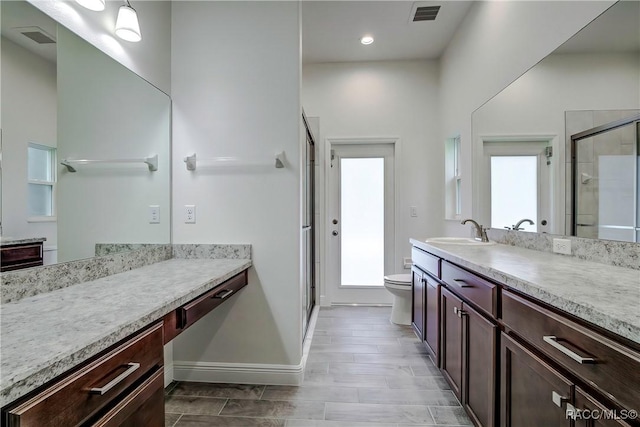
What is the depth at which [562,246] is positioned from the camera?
1692 millimetres

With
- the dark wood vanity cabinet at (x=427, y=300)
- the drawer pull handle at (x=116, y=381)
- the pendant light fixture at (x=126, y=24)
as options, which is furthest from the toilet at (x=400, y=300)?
the pendant light fixture at (x=126, y=24)

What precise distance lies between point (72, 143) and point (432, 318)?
89.9 inches

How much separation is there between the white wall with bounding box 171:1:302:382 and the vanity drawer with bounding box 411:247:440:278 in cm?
92

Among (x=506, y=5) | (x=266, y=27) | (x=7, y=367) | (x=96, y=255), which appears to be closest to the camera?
(x=7, y=367)

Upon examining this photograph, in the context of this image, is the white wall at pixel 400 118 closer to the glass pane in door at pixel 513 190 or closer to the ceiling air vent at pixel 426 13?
the ceiling air vent at pixel 426 13

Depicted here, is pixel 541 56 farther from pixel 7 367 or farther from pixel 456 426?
pixel 7 367

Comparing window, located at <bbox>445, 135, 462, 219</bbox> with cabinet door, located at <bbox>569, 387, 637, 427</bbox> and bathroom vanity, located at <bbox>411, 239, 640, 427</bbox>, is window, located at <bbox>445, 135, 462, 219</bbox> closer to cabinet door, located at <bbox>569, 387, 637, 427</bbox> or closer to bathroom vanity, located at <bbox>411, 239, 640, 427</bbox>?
bathroom vanity, located at <bbox>411, 239, 640, 427</bbox>

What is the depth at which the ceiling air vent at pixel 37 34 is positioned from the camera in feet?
3.76

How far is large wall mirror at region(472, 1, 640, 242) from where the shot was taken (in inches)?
52.6

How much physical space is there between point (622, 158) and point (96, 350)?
206cm

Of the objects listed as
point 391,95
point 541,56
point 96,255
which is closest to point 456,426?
point 96,255

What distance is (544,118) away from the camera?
185 centimetres

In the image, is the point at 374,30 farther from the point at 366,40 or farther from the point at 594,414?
the point at 594,414

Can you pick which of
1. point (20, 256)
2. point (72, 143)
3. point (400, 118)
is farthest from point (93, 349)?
point (400, 118)
